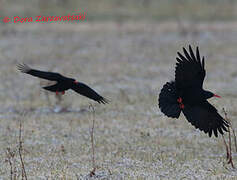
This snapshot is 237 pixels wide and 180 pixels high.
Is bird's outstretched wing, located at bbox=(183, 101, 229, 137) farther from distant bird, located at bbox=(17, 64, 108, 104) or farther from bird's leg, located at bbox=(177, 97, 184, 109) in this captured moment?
distant bird, located at bbox=(17, 64, 108, 104)

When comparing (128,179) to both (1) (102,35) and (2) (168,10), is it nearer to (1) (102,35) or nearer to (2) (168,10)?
(1) (102,35)

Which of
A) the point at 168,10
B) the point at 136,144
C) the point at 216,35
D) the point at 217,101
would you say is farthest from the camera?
the point at 168,10

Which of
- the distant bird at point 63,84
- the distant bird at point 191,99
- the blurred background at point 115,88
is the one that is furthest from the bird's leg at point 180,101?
the distant bird at point 63,84

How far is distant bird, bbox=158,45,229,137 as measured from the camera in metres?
8.38

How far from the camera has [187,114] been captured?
8.56 metres

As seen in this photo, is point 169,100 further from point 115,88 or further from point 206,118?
point 115,88

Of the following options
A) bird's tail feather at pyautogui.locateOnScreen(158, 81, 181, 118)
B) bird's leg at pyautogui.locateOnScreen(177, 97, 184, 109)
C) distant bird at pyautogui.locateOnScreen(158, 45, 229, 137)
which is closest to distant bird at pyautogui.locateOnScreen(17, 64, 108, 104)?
bird's tail feather at pyautogui.locateOnScreen(158, 81, 181, 118)

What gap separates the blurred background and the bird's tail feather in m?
1.00

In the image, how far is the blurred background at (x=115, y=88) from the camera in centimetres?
931

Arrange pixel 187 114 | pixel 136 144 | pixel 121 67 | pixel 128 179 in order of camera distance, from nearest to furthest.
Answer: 1. pixel 128 179
2. pixel 187 114
3. pixel 136 144
4. pixel 121 67

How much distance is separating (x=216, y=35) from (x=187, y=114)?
2180 cm

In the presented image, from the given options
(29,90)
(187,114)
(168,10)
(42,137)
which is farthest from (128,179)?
(168,10)

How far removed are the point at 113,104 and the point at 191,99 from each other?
21.9 ft

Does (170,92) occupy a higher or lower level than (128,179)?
higher
